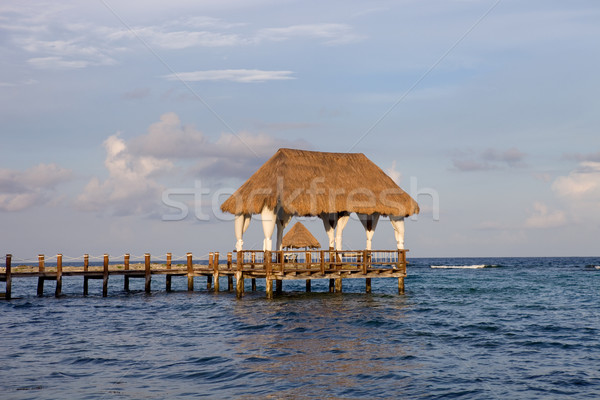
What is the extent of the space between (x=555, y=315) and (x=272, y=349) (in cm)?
1590

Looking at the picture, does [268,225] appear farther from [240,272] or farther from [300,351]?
[300,351]

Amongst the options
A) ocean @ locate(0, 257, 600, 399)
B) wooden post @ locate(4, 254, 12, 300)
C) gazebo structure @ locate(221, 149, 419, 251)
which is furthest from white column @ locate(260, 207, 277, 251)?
wooden post @ locate(4, 254, 12, 300)

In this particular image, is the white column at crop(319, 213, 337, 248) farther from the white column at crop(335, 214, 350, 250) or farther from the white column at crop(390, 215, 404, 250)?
the white column at crop(390, 215, 404, 250)

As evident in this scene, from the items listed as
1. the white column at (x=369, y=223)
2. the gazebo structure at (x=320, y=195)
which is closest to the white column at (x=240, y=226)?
the gazebo structure at (x=320, y=195)

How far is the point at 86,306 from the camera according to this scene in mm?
32438

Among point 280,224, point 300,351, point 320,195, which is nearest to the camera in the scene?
point 300,351

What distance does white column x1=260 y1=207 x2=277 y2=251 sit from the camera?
3036 cm

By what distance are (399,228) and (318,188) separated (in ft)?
16.7

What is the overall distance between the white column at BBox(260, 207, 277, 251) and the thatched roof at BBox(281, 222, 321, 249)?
23.3 m

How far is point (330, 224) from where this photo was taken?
3450cm

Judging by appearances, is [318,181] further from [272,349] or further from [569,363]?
[569,363]

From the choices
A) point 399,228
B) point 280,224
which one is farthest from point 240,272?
point 399,228

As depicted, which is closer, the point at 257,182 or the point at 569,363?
the point at 569,363

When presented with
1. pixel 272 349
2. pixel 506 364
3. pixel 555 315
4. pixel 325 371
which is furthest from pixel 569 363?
pixel 555 315
